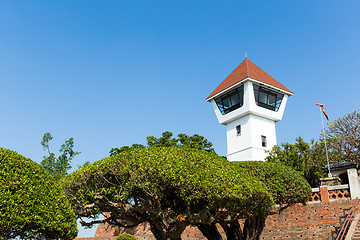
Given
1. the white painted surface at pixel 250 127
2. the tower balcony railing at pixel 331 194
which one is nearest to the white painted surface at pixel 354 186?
the tower balcony railing at pixel 331 194

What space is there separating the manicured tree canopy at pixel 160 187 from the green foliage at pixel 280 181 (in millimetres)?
2445

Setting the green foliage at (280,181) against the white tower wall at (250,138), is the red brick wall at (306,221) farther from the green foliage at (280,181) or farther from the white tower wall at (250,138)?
the white tower wall at (250,138)

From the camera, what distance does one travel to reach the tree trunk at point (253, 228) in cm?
1688

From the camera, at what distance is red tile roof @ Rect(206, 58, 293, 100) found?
96.1 feet

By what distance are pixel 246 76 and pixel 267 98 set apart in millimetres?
3074

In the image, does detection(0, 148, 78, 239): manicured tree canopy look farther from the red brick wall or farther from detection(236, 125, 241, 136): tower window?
detection(236, 125, 241, 136): tower window

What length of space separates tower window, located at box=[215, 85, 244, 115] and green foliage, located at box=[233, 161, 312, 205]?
12.7 meters

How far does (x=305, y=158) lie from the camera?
999 inches

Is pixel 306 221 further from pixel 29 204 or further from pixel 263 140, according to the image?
pixel 29 204

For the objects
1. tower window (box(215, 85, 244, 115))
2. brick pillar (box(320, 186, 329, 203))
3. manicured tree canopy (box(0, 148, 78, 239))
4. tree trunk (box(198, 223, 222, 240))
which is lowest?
tree trunk (box(198, 223, 222, 240))

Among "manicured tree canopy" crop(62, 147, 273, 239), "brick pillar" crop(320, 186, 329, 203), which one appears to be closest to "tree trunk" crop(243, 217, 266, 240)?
"manicured tree canopy" crop(62, 147, 273, 239)

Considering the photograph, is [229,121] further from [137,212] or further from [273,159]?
[137,212]

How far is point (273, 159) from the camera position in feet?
85.8

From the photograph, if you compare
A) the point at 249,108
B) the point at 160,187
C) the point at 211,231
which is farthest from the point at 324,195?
the point at 249,108
